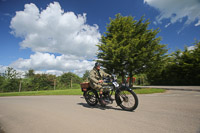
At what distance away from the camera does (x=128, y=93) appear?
3.46 metres

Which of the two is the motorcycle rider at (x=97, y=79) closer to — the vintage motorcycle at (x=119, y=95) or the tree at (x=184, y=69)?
the vintage motorcycle at (x=119, y=95)

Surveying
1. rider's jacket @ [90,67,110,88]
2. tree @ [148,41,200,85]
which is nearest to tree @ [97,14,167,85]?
tree @ [148,41,200,85]

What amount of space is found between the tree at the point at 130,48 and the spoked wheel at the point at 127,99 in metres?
7.58

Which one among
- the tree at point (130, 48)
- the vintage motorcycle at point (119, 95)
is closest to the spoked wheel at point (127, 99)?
the vintage motorcycle at point (119, 95)

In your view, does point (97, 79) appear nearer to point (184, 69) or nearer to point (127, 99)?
point (127, 99)

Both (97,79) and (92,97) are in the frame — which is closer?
(97,79)

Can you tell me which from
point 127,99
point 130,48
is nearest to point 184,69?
point 130,48

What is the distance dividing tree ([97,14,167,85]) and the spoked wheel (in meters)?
7.58

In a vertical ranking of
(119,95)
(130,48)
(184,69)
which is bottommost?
(119,95)

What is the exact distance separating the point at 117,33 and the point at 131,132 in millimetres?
12153

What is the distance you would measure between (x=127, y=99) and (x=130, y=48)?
8.65 metres

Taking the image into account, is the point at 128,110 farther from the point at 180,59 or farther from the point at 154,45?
the point at 180,59

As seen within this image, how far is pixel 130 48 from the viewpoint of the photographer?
11148 millimetres

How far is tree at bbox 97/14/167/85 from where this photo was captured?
36.2ft
